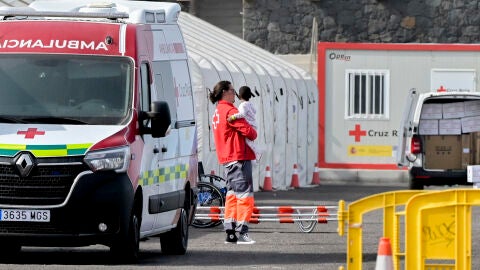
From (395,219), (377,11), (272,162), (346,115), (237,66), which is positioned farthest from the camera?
(377,11)

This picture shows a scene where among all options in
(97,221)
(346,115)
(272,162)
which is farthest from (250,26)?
(97,221)

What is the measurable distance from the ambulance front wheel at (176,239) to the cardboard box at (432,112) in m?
14.0

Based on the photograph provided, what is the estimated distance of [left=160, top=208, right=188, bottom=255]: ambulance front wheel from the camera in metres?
16.8

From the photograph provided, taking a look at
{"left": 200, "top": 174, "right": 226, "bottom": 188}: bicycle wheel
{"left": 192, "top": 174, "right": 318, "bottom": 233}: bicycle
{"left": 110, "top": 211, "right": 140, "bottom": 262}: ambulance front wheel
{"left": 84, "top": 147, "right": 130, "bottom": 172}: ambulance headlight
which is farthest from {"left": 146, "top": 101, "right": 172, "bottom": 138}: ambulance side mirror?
{"left": 200, "top": 174, "right": 226, "bottom": 188}: bicycle wheel

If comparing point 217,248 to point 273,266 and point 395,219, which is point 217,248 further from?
point 395,219

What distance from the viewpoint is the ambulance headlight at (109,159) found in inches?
579

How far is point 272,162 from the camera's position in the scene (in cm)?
3328

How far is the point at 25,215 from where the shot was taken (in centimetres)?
1473

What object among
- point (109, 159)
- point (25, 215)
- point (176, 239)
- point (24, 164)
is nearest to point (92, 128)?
point (109, 159)

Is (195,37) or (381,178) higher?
(195,37)

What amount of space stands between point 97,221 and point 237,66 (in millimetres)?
15812

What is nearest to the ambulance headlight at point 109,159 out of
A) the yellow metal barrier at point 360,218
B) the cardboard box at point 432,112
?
the yellow metal barrier at point 360,218

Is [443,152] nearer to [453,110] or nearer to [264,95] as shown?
[453,110]

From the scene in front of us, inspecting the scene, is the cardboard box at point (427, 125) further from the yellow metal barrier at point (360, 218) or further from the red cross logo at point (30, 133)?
the yellow metal barrier at point (360, 218)
